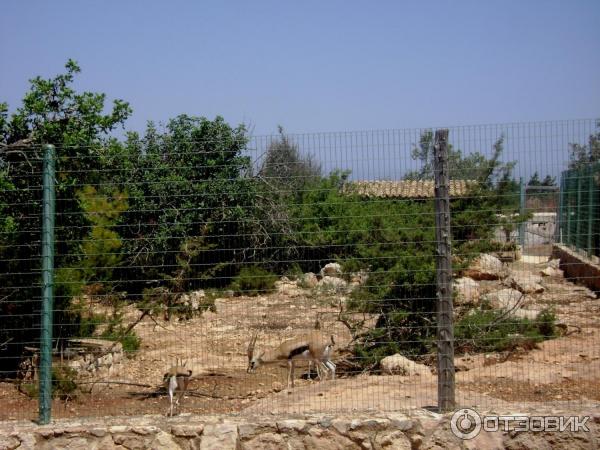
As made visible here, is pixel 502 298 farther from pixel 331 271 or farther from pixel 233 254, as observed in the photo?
pixel 233 254

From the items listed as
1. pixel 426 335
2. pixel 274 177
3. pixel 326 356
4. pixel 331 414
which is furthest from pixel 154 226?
pixel 426 335

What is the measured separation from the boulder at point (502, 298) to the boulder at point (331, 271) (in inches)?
174

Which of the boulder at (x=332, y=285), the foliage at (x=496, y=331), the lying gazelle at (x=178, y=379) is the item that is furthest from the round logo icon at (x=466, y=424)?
the lying gazelle at (x=178, y=379)

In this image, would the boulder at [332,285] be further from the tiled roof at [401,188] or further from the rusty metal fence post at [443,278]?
the rusty metal fence post at [443,278]

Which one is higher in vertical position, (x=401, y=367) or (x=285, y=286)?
(x=285, y=286)

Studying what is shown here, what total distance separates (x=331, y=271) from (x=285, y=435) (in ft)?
9.22

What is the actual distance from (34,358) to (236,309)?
10.2 ft

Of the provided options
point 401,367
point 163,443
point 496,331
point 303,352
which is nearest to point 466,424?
point 163,443

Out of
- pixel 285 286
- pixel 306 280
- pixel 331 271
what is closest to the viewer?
pixel 285 286

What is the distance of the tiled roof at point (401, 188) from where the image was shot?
687cm

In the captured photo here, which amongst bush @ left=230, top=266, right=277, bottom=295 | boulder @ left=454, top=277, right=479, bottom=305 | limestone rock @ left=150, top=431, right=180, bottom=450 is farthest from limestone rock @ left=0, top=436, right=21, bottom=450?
boulder @ left=454, top=277, right=479, bottom=305

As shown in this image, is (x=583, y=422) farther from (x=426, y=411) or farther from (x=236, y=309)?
(x=236, y=309)

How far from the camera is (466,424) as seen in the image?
6270 mm

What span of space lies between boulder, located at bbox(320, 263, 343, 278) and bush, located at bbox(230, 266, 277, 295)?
0.57 meters
